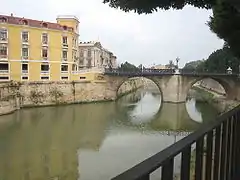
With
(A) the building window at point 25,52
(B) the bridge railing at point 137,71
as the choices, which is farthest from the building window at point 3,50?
(B) the bridge railing at point 137,71

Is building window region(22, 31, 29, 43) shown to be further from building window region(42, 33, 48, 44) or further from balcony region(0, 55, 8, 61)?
balcony region(0, 55, 8, 61)

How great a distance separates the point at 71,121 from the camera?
63.7 ft

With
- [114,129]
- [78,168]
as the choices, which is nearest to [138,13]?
[78,168]

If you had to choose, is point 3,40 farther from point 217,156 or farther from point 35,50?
point 217,156

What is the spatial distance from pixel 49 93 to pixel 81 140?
1324cm

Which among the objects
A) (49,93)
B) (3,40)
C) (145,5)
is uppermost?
(3,40)

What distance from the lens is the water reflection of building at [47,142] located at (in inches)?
392

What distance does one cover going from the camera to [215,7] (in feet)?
16.5

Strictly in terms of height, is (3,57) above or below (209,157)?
above

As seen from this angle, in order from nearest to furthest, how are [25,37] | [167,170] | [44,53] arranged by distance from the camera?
[167,170], [25,37], [44,53]

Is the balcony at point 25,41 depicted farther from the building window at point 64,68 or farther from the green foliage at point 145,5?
the green foliage at point 145,5

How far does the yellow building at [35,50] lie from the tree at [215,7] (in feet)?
71.0

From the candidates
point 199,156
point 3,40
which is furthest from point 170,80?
point 199,156

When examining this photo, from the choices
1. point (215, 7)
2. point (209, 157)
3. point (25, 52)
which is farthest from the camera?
point (25, 52)
